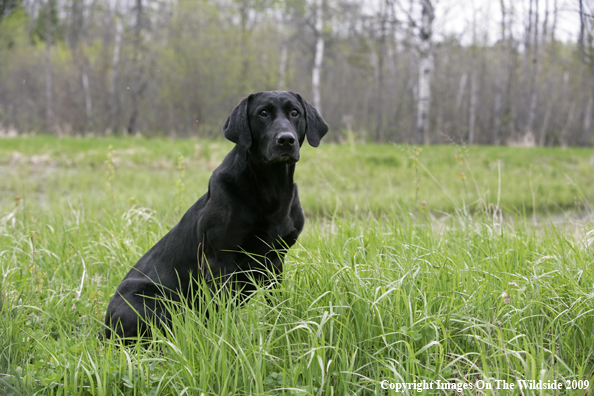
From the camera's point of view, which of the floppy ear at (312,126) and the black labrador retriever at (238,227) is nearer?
the black labrador retriever at (238,227)

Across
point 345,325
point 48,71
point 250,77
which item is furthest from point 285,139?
point 48,71

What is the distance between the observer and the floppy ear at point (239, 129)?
234 centimetres

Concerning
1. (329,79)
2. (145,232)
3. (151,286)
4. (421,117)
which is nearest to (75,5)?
(329,79)

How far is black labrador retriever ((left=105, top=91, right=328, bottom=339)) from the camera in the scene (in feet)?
7.32

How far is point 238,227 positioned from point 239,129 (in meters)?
0.54

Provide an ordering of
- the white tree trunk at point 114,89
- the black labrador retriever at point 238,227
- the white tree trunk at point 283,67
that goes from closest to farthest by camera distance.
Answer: the black labrador retriever at point 238,227 < the white tree trunk at point 114,89 < the white tree trunk at point 283,67

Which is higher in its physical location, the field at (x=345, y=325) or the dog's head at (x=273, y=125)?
the dog's head at (x=273, y=125)

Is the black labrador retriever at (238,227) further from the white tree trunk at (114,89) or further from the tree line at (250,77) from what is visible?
the white tree trunk at (114,89)

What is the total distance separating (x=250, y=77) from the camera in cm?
1828

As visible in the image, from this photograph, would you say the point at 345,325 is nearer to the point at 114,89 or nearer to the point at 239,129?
the point at 239,129

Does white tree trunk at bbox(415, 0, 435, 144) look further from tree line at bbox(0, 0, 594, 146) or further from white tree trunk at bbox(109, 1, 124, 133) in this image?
white tree trunk at bbox(109, 1, 124, 133)

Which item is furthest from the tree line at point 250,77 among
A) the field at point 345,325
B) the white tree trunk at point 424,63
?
the field at point 345,325

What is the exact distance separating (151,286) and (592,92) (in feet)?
77.2

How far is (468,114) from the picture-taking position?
21.7 metres
